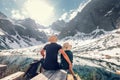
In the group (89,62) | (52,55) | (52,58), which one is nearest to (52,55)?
(52,55)

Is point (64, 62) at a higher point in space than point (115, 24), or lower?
lower

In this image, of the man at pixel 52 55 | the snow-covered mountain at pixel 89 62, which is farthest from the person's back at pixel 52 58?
the snow-covered mountain at pixel 89 62

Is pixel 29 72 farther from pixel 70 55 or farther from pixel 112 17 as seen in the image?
pixel 112 17

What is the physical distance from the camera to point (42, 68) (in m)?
10.3

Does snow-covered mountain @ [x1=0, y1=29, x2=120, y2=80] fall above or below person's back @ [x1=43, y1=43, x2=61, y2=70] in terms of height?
above

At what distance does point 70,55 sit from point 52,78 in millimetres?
3963

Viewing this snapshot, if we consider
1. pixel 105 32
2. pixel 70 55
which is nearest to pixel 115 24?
pixel 105 32

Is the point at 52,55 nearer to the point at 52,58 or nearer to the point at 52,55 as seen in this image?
the point at 52,55

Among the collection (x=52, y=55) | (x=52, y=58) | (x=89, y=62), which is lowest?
(x=52, y=58)

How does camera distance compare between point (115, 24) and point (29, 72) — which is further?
point (115, 24)

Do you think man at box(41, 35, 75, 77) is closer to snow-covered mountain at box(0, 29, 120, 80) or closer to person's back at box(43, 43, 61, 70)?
person's back at box(43, 43, 61, 70)

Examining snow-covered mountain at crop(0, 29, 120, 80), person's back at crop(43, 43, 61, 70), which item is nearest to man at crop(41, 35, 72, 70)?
person's back at crop(43, 43, 61, 70)

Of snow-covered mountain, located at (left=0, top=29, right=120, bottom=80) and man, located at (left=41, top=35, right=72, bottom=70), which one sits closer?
man, located at (left=41, top=35, right=72, bottom=70)

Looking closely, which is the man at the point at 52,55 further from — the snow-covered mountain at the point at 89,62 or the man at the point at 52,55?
the snow-covered mountain at the point at 89,62
